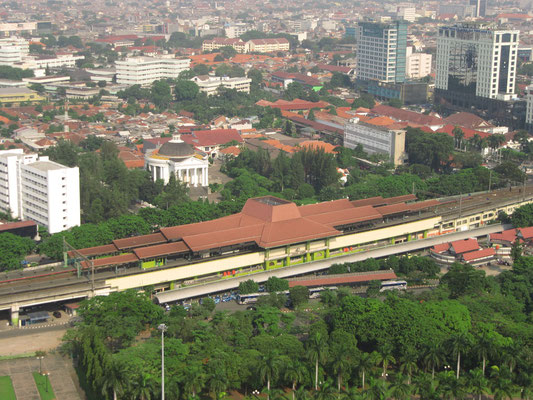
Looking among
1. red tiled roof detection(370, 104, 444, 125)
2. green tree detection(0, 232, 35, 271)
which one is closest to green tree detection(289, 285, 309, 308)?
green tree detection(0, 232, 35, 271)

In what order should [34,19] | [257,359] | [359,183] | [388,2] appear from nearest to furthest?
[257,359] → [359,183] → [34,19] → [388,2]

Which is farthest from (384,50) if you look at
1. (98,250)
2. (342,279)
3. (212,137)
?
(98,250)

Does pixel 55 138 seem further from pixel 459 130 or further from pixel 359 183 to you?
pixel 459 130

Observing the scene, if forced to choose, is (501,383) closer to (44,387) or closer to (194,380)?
(194,380)

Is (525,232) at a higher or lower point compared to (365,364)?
higher

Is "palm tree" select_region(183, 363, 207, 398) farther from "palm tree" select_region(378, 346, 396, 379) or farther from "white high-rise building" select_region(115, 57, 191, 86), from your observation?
"white high-rise building" select_region(115, 57, 191, 86)

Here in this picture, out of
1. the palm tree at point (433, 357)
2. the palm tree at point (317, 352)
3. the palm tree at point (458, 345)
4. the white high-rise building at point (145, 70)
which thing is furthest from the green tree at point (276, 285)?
the white high-rise building at point (145, 70)

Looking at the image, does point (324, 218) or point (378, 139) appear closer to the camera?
point (324, 218)

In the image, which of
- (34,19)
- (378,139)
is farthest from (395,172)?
(34,19)
